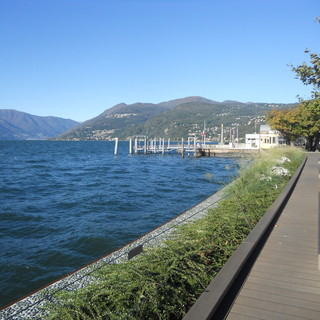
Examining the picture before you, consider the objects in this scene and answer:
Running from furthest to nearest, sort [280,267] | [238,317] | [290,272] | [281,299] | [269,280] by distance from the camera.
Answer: [280,267]
[290,272]
[269,280]
[281,299]
[238,317]

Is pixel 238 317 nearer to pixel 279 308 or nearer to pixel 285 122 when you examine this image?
pixel 279 308

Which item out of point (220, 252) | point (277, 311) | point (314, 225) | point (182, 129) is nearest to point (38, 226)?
point (220, 252)

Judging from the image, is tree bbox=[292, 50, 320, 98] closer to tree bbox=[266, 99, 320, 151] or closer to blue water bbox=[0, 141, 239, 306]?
blue water bbox=[0, 141, 239, 306]

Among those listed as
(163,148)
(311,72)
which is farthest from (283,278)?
(163,148)

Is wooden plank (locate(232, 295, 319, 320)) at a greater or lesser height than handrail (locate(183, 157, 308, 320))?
lesser

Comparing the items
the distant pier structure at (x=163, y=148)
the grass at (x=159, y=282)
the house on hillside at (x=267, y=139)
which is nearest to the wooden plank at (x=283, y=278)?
the grass at (x=159, y=282)

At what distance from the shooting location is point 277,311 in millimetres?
2678

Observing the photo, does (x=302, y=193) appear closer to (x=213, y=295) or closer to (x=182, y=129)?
(x=213, y=295)

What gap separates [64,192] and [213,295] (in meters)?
13.9

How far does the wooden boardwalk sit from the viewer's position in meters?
2.68

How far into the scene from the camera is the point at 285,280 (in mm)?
3295

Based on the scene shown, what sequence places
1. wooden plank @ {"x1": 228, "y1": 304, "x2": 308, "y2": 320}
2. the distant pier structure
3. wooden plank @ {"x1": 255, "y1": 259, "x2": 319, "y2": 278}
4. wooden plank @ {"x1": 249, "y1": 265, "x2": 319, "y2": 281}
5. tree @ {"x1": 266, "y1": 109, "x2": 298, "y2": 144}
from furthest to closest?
the distant pier structure, tree @ {"x1": 266, "y1": 109, "x2": 298, "y2": 144}, wooden plank @ {"x1": 255, "y1": 259, "x2": 319, "y2": 278}, wooden plank @ {"x1": 249, "y1": 265, "x2": 319, "y2": 281}, wooden plank @ {"x1": 228, "y1": 304, "x2": 308, "y2": 320}

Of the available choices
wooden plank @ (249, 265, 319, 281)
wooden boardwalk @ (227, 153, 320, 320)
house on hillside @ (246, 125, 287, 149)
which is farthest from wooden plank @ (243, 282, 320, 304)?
house on hillside @ (246, 125, 287, 149)

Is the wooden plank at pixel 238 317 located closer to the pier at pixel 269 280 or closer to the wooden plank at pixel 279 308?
the pier at pixel 269 280
